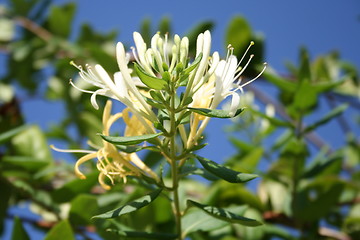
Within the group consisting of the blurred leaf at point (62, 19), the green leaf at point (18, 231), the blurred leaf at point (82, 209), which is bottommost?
the green leaf at point (18, 231)

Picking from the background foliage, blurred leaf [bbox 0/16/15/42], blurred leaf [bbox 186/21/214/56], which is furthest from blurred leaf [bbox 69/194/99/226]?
blurred leaf [bbox 0/16/15/42]

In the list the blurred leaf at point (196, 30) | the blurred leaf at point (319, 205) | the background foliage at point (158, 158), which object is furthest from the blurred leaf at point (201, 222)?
the blurred leaf at point (196, 30)

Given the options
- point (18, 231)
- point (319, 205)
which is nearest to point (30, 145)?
point (18, 231)

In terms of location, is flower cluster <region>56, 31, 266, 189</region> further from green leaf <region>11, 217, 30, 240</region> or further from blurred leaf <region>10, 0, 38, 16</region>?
blurred leaf <region>10, 0, 38, 16</region>

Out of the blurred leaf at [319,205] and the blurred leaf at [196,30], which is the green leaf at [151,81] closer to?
the blurred leaf at [319,205]

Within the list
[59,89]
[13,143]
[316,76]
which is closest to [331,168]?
[316,76]

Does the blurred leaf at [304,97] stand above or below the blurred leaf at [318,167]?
above

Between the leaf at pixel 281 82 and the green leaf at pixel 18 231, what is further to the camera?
the leaf at pixel 281 82
